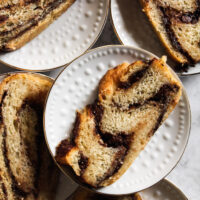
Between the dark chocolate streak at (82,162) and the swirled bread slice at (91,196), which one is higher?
the dark chocolate streak at (82,162)

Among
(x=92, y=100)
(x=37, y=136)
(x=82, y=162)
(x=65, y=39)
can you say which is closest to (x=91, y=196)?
(x=82, y=162)

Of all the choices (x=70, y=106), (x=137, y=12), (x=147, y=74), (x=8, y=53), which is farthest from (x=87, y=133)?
(x=137, y=12)

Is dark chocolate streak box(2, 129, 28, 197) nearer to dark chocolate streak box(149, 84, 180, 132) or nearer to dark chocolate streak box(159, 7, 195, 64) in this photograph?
dark chocolate streak box(149, 84, 180, 132)

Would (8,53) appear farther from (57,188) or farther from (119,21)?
(57,188)

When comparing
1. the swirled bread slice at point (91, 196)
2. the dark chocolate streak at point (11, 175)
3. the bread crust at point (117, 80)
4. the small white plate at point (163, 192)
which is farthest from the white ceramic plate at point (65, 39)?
the small white plate at point (163, 192)

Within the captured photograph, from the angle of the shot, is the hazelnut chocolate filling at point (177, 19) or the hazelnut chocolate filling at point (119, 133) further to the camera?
the hazelnut chocolate filling at point (177, 19)

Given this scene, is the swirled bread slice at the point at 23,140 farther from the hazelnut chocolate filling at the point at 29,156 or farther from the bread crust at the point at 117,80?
the bread crust at the point at 117,80
